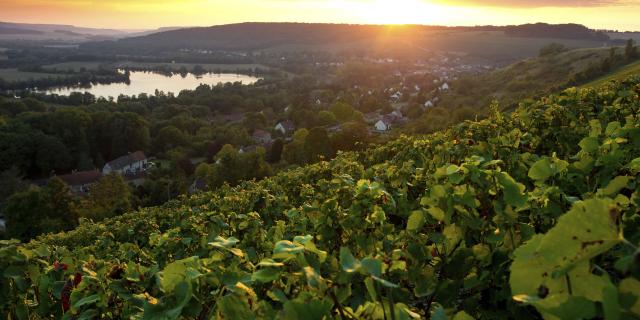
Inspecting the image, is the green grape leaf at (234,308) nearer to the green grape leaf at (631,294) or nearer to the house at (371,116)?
the green grape leaf at (631,294)

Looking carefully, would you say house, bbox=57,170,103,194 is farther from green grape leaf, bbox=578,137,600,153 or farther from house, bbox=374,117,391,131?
green grape leaf, bbox=578,137,600,153

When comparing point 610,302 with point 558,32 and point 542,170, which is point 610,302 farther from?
point 558,32

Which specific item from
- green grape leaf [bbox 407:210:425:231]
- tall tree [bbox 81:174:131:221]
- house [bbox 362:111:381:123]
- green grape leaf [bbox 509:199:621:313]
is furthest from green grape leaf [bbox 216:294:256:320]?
house [bbox 362:111:381:123]

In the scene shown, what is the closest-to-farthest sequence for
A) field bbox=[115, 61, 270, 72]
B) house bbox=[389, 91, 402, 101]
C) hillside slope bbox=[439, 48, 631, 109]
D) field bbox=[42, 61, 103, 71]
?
hillside slope bbox=[439, 48, 631, 109] < house bbox=[389, 91, 402, 101] < field bbox=[42, 61, 103, 71] < field bbox=[115, 61, 270, 72]

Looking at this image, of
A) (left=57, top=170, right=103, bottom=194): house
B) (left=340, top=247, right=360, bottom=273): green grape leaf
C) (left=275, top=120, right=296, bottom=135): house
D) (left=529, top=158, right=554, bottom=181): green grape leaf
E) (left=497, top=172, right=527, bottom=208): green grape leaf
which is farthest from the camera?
(left=275, top=120, right=296, bottom=135): house

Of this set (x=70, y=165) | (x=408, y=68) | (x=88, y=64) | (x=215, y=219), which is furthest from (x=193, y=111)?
(x=88, y=64)

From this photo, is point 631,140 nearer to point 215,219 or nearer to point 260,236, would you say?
point 260,236
